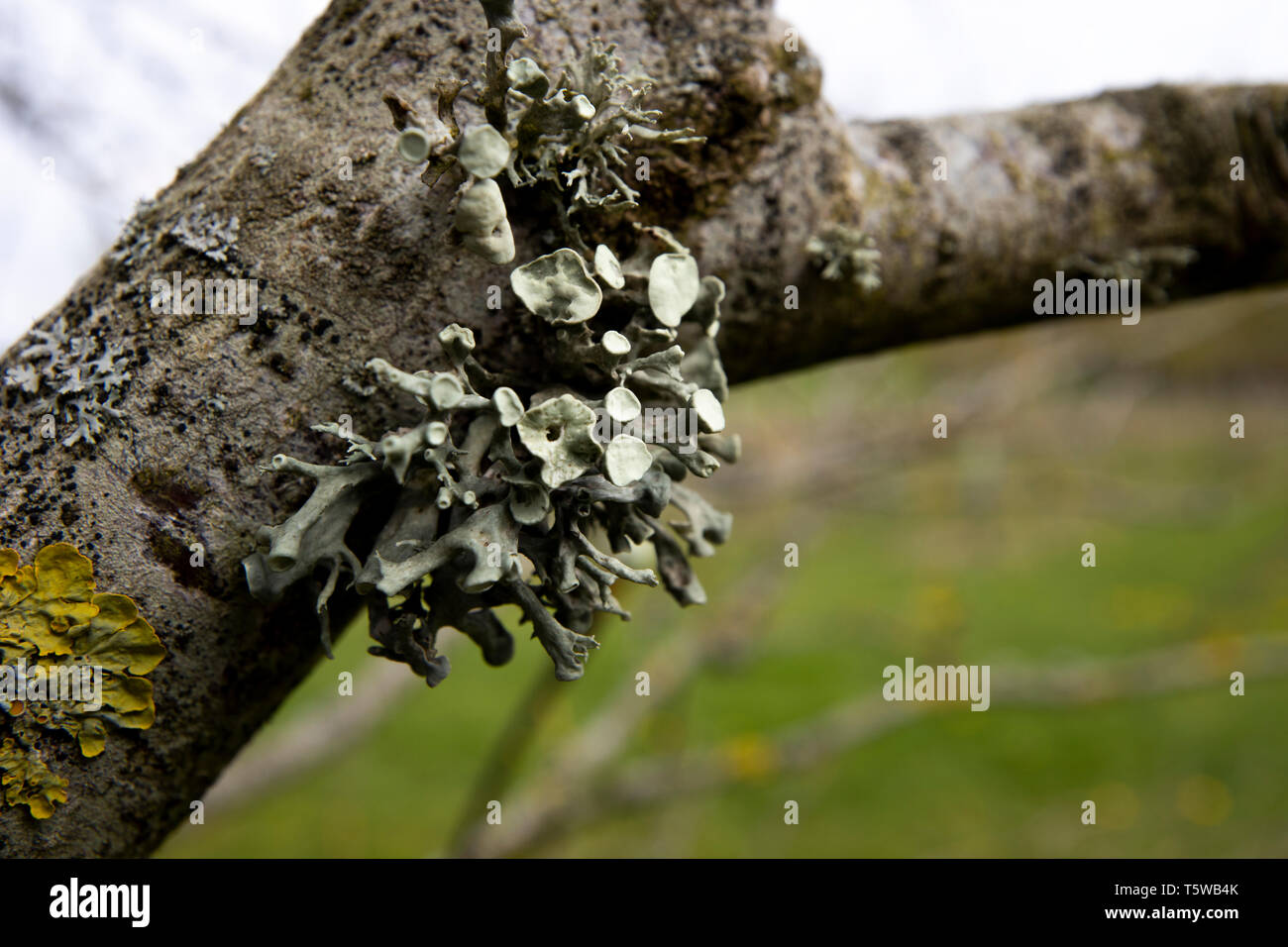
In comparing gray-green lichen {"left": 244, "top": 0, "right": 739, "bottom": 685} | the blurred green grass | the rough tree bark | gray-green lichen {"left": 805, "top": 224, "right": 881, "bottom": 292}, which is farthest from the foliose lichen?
the blurred green grass

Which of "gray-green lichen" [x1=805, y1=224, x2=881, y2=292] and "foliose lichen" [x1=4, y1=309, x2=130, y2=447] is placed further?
"gray-green lichen" [x1=805, y1=224, x2=881, y2=292]

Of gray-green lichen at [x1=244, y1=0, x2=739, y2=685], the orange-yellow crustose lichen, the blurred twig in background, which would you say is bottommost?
the blurred twig in background

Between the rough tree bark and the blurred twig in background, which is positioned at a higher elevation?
the rough tree bark

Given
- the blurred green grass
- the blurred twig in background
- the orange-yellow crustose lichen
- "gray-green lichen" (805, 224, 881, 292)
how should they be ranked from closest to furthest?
1. the orange-yellow crustose lichen
2. "gray-green lichen" (805, 224, 881, 292)
3. the blurred twig in background
4. the blurred green grass

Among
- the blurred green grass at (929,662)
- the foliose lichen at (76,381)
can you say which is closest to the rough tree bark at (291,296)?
the foliose lichen at (76,381)

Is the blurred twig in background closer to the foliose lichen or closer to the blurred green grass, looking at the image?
the blurred green grass

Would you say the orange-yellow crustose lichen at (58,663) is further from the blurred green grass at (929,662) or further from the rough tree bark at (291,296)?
the blurred green grass at (929,662)

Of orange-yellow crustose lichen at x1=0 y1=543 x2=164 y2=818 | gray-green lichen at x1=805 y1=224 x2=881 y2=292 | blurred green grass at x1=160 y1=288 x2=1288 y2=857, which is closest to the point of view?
orange-yellow crustose lichen at x1=0 y1=543 x2=164 y2=818
